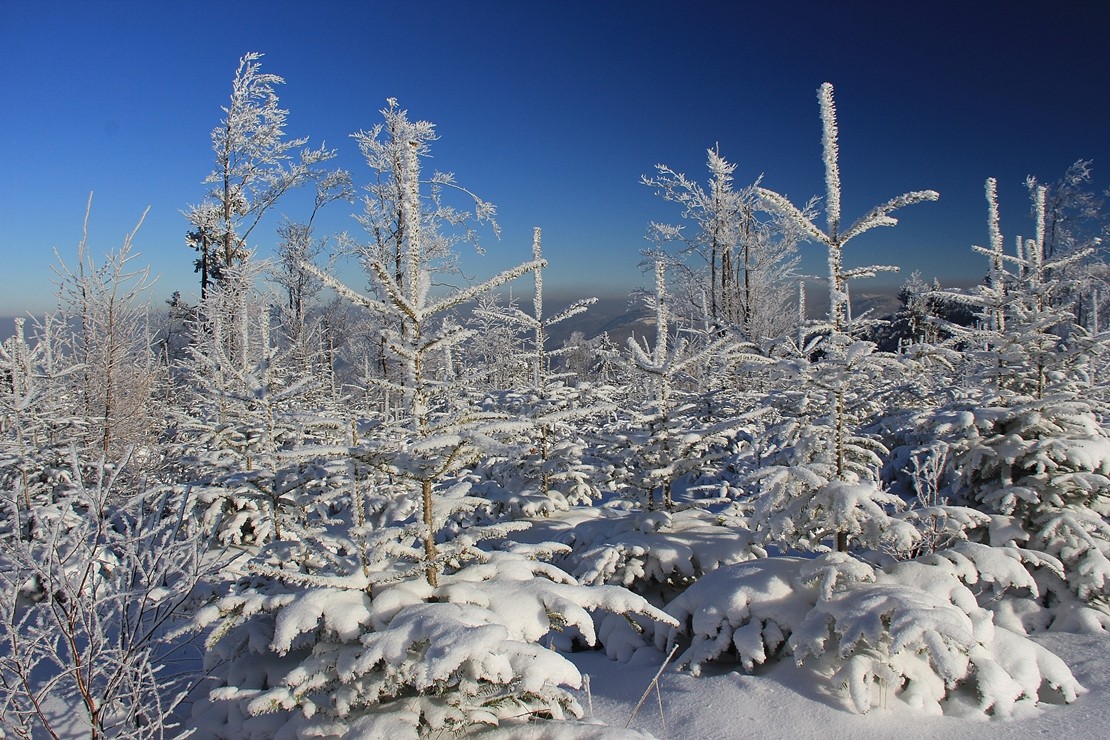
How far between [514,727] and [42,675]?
5125 millimetres

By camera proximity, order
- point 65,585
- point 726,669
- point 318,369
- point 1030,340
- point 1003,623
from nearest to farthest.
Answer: point 65,585 → point 726,669 → point 1003,623 → point 1030,340 → point 318,369

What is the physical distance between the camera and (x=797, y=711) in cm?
365

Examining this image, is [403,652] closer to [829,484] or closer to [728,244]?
[829,484]

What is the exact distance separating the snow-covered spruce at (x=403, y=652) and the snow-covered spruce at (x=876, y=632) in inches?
61.1

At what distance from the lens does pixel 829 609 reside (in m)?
3.83

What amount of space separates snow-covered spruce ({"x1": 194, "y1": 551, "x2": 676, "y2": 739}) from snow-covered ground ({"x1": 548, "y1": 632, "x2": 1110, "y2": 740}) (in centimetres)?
73

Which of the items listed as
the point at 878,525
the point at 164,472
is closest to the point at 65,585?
the point at 878,525

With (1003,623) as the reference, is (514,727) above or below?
above

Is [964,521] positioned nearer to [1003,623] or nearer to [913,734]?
[1003,623]

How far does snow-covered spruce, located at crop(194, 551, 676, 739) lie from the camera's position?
96.0 inches

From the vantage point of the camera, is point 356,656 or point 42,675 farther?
point 42,675

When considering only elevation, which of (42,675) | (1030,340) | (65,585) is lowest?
(42,675)

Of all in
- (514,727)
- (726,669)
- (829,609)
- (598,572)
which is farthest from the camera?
(598,572)

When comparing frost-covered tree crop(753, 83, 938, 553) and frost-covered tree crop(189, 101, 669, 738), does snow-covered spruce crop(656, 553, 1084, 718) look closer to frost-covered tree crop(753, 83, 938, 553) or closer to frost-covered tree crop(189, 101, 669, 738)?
frost-covered tree crop(753, 83, 938, 553)
